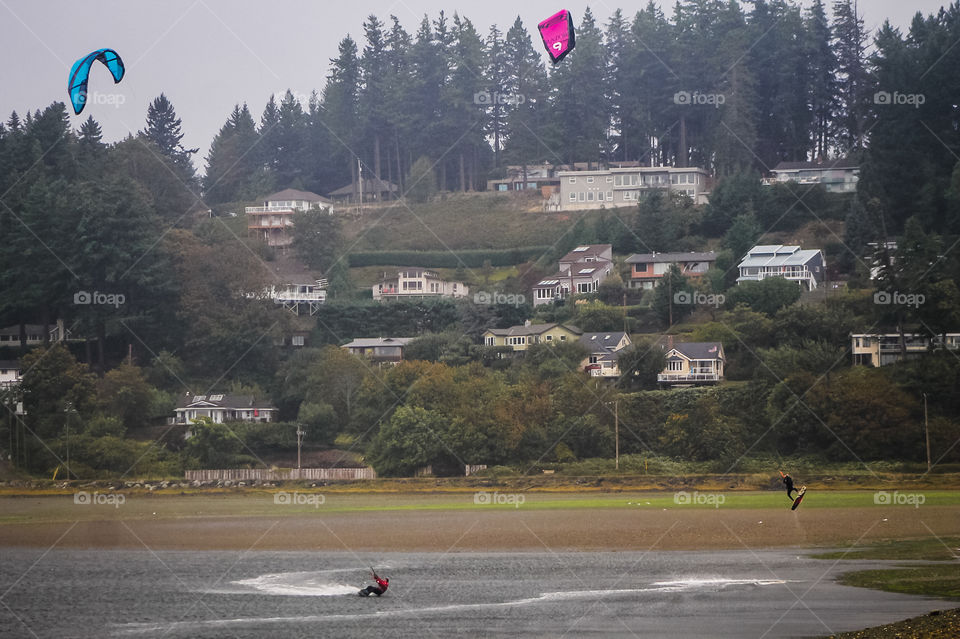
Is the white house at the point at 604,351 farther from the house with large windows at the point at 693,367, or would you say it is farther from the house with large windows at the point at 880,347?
the house with large windows at the point at 880,347

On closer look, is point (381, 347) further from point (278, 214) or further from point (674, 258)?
point (278, 214)

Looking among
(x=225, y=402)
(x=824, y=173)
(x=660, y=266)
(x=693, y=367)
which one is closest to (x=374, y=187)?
(x=660, y=266)

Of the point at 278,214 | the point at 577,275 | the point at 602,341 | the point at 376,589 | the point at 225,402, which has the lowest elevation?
the point at 376,589

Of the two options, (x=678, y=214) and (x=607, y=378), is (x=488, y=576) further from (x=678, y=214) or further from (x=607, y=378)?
(x=678, y=214)

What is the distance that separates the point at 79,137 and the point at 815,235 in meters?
81.2

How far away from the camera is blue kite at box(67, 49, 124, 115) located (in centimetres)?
4262

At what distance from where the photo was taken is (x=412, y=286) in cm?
10719

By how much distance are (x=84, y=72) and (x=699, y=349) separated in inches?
1822

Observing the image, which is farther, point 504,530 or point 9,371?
point 9,371

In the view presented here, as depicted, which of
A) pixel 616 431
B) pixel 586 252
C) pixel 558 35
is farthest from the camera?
pixel 586 252

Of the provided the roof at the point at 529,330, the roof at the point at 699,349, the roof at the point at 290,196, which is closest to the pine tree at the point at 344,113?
the roof at the point at 290,196

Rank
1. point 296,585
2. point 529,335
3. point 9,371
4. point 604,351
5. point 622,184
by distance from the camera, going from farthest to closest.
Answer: point 622,184, point 9,371, point 529,335, point 604,351, point 296,585

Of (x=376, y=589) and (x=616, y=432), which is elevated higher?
(x=376, y=589)

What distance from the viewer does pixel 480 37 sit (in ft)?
479
